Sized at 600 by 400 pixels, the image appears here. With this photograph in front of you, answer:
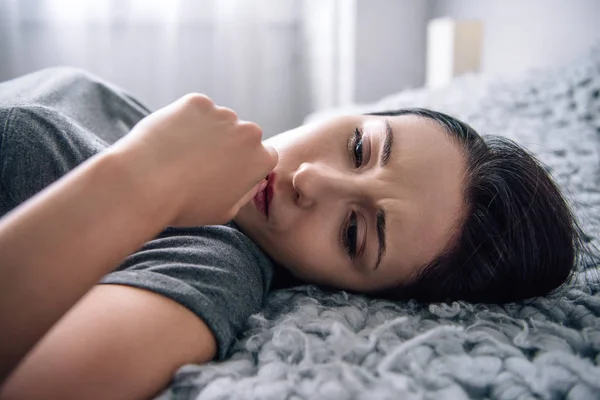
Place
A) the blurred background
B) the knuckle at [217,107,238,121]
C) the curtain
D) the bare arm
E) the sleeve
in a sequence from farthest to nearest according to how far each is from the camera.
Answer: the curtain, the blurred background, the knuckle at [217,107,238,121], the sleeve, the bare arm

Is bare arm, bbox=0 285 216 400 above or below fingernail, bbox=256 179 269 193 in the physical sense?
below

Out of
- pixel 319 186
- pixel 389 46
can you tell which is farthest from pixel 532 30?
pixel 319 186

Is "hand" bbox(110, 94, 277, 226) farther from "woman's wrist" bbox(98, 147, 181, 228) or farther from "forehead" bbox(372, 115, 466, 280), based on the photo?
→ "forehead" bbox(372, 115, 466, 280)

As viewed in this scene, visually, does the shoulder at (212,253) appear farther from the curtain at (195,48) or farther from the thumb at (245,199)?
the curtain at (195,48)

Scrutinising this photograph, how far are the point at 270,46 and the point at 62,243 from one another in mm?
2307

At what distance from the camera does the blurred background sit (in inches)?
84.8

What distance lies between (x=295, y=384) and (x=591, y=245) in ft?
1.89

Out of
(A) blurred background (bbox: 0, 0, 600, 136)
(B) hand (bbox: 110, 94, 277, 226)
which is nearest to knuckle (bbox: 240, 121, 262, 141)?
(B) hand (bbox: 110, 94, 277, 226)

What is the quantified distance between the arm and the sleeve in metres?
0.04

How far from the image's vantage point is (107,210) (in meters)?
0.50

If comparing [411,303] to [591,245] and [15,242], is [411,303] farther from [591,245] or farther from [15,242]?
[15,242]

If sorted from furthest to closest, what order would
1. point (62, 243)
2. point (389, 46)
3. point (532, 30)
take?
1. point (389, 46)
2. point (532, 30)
3. point (62, 243)

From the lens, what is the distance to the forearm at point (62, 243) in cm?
45

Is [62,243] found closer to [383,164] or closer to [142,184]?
[142,184]
